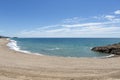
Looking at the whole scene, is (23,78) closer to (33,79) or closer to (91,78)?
(33,79)

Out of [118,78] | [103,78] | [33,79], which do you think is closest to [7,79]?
[33,79]

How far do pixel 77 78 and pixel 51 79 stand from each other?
7.31 ft

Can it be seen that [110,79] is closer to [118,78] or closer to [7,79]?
[118,78]

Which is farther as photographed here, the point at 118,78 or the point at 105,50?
the point at 105,50

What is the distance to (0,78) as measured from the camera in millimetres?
15648

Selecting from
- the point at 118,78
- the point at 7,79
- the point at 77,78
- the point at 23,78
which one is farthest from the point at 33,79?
the point at 118,78

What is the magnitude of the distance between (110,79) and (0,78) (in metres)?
8.76

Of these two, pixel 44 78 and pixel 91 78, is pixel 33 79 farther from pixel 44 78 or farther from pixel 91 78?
pixel 91 78

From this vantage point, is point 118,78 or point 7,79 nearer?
point 7,79

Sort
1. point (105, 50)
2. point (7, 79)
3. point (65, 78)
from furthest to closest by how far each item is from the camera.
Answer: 1. point (105, 50)
2. point (65, 78)
3. point (7, 79)

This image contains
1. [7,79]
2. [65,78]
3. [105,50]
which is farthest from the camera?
[105,50]

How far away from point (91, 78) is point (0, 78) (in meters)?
7.35

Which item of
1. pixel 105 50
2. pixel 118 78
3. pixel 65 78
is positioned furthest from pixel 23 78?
pixel 105 50

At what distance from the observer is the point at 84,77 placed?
56.7 feet
